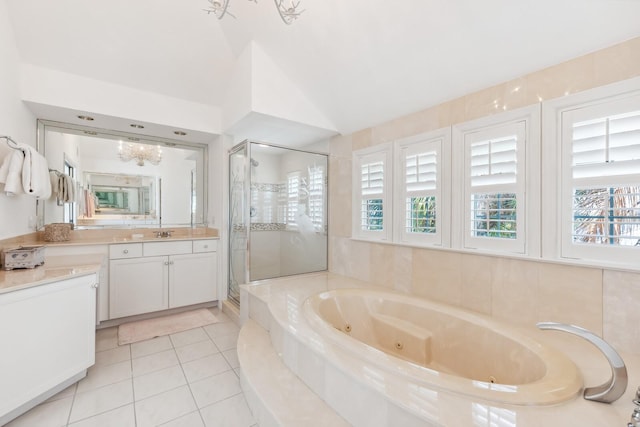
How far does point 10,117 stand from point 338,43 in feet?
8.87

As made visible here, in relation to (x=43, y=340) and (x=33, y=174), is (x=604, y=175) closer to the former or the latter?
(x=43, y=340)

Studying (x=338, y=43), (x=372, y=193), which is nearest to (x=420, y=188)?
(x=372, y=193)

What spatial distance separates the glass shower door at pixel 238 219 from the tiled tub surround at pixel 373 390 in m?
1.08

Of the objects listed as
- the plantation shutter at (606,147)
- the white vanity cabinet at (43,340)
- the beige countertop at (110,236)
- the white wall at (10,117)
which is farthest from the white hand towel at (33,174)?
the plantation shutter at (606,147)

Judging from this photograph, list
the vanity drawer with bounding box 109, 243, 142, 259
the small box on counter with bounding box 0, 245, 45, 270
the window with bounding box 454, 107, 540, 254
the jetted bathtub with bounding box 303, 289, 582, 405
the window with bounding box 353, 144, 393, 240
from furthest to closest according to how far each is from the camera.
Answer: the vanity drawer with bounding box 109, 243, 142, 259 < the window with bounding box 353, 144, 393, 240 < the small box on counter with bounding box 0, 245, 45, 270 < the window with bounding box 454, 107, 540, 254 < the jetted bathtub with bounding box 303, 289, 582, 405

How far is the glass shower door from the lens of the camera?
313 centimetres

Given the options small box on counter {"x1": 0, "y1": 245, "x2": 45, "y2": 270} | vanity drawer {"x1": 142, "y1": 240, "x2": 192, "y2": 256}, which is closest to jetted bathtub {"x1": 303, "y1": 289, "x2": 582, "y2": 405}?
vanity drawer {"x1": 142, "y1": 240, "x2": 192, "y2": 256}

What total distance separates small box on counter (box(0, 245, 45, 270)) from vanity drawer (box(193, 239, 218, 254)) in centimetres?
145

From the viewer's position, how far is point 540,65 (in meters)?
1.74

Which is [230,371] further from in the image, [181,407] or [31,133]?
[31,133]

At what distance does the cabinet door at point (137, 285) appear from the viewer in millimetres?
2941

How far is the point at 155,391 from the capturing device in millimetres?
1918

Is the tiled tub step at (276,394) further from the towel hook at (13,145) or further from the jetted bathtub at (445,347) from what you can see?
the towel hook at (13,145)

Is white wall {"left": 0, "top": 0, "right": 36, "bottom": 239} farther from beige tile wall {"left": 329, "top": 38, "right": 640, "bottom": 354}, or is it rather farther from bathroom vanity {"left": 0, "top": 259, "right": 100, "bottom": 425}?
beige tile wall {"left": 329, "top": 38, "right": 640, "bottom": 354}
